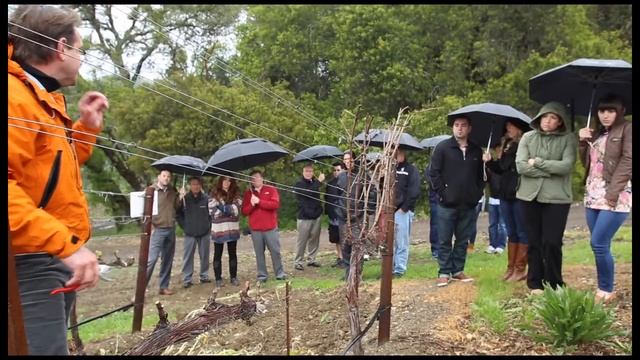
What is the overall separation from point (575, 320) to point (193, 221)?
5.51 m

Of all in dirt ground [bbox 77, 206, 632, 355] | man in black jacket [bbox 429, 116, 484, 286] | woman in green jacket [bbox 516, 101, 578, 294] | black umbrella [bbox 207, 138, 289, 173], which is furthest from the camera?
black umbrella [bbox 207, 138, 289, 173]

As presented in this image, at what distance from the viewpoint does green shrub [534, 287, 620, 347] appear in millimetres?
3893

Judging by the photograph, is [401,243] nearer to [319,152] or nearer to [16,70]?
[319,152]

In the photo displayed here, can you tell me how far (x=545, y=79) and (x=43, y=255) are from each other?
4565 mm

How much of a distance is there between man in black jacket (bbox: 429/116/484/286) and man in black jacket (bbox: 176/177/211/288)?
3504mm

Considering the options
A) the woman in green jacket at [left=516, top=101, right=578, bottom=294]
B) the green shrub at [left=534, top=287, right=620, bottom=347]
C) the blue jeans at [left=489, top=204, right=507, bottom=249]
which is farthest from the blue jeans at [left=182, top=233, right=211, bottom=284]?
the green shrub at [left=534, top=287, right=620, bottom=347]

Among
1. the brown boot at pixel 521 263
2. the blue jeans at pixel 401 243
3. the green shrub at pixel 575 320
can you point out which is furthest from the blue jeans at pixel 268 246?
the green shrub at pixel 575 320

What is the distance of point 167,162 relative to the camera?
727cm

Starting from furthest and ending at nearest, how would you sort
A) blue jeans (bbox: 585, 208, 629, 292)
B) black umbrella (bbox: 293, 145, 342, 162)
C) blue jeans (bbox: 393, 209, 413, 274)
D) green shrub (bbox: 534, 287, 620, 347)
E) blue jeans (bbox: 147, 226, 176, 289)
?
blue jeans (bbox: 147, 226, 176, 289), black umbrella (bbox: 293, 145, 342, 162), blue jeans (bbox: 393, 209, 413, 274), blue jeans (bbox: 585, 208, 629, 292), green shrub (bbox: 534, 287, 620, 347)

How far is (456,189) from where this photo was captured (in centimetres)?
596

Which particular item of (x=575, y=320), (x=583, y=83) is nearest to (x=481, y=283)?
(x=575, y=320)

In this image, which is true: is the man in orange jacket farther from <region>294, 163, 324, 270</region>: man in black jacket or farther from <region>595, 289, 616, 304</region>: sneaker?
<region>294, 163, 324, 270</region>: man in black jacket

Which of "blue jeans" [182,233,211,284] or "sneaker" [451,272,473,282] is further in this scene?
"blue jeans" [182,233,211,284]

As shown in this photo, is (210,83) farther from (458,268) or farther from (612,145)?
(612,145)
